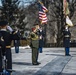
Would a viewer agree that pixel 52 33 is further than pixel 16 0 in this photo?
No

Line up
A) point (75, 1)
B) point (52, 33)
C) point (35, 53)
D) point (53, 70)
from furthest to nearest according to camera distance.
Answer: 1. point (52, 33)
2. point (75, 1)
3. point (35, 53)
4. point (53, 70)

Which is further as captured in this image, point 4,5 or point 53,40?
point 53,40

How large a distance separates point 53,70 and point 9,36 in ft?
12.7

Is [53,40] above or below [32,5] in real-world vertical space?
below

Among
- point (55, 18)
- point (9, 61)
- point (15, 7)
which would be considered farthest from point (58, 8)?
point (9, 61)

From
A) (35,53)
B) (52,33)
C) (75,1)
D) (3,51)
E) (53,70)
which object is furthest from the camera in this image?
(52,33)

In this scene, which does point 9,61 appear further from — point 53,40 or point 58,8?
point 53,40

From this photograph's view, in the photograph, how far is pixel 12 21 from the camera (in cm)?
6569

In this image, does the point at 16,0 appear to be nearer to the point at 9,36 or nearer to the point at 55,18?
the point at 55,18

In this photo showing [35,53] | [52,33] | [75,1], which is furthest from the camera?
[52,33]

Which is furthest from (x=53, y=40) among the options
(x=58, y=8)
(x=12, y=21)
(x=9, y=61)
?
(x=9, y=61)

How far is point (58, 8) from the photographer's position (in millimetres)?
55531

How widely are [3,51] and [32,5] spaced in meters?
45.0

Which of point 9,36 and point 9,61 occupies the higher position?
point 9,36
